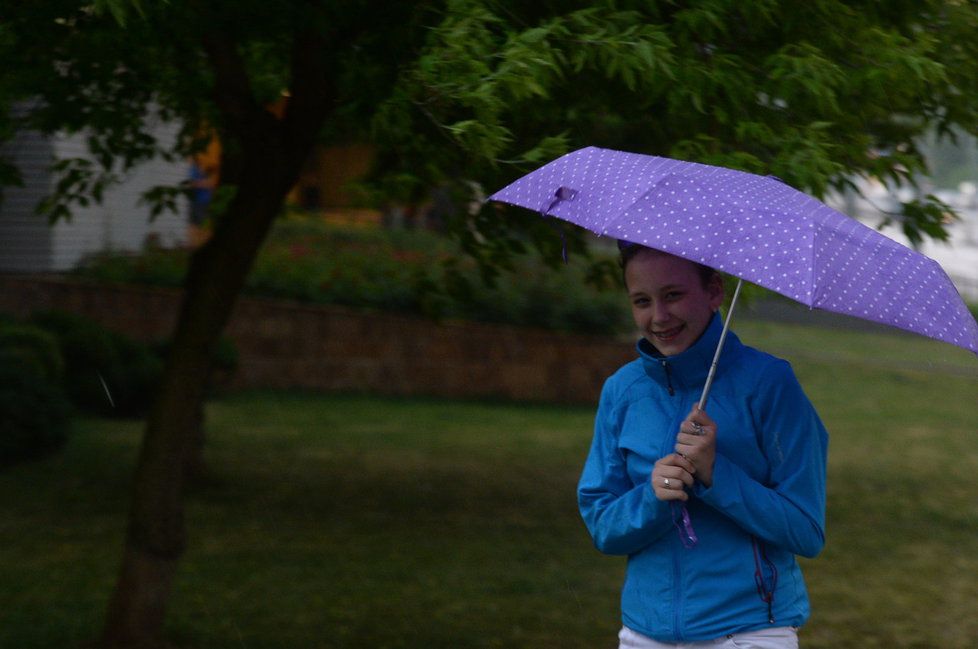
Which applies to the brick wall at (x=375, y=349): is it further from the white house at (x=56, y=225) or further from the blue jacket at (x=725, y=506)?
the blue jacket at (x=725, y=506)

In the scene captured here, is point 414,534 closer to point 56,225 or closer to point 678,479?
point 678,479

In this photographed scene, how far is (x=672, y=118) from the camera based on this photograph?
5418mm

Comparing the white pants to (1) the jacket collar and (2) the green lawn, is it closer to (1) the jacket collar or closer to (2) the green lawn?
(1) the jacket collar

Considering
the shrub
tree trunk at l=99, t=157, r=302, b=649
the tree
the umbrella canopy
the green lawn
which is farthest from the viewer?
the shrub

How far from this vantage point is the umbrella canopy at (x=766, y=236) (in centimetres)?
290

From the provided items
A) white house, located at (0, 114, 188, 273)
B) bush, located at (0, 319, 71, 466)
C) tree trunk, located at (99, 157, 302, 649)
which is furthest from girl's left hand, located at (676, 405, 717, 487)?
white house, located at (0, 114, 188, 273)

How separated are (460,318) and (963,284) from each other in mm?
19773

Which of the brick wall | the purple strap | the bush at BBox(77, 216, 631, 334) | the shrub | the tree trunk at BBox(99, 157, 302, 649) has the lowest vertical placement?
the brick wall

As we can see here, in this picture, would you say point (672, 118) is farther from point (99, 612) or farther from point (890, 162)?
point (99, 612)

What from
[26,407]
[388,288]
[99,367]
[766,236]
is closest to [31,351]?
[26,407]

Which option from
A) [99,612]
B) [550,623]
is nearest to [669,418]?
[550,623]

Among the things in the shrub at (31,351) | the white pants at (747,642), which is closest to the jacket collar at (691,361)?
the white pants at (747,642)

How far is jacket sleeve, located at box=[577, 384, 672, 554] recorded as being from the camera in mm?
3096

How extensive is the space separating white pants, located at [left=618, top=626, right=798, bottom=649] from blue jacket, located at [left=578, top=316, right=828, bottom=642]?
0.8 inches
